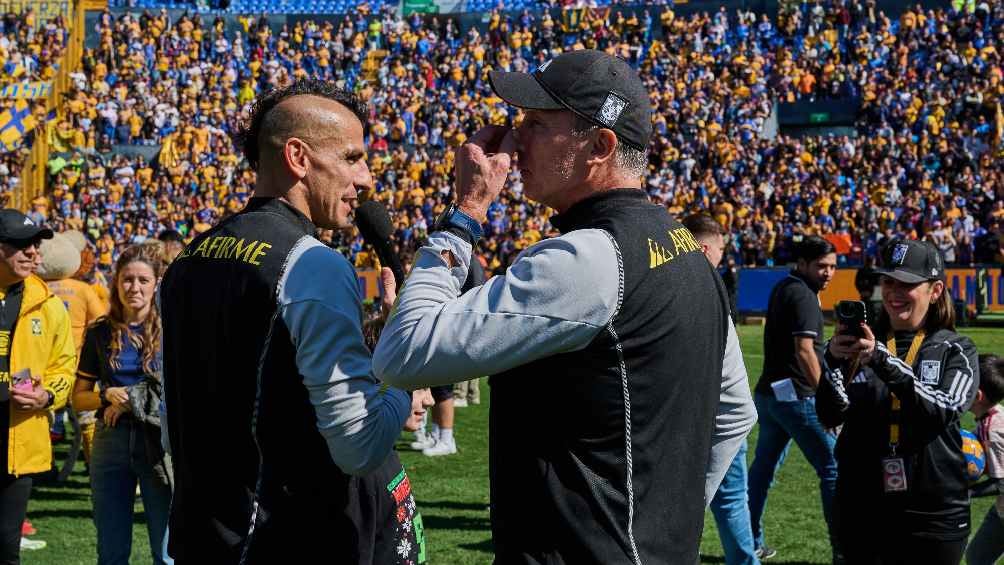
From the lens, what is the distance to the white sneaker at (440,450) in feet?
34.1

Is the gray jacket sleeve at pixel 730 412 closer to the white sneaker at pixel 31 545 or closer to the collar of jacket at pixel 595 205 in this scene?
the collar of jacket at pixel 595 205

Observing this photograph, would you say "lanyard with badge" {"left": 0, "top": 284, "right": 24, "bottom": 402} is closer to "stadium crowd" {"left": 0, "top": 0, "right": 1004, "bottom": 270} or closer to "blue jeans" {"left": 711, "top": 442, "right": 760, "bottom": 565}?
"blue jeans" {"left": 711, "top": 442, "right": 760, "bottom": 565}

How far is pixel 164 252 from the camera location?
601cm

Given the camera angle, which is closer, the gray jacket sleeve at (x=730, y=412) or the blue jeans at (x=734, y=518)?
the gray jacket sleeve at (x=730, y=412)

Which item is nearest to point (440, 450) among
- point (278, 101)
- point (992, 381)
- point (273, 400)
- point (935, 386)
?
point (992, 381)

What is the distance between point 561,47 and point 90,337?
110 feet

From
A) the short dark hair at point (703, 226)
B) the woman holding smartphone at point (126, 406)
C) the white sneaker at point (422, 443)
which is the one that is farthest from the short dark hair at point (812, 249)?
the white sneaker at point (422, 443)

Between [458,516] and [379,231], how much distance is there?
15.3ft

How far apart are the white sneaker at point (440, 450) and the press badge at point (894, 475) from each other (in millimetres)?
6318

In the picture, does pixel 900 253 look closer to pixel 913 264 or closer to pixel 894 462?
pixel 913 264

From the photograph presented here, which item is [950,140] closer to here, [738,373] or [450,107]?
[450,107]

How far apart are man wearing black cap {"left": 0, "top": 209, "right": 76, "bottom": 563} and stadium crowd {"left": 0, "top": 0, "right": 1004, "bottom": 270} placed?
20.0 metres

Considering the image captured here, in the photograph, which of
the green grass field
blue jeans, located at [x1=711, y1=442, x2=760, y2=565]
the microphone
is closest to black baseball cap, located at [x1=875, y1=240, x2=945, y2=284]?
blue jeans, located at [x1=711, y1=442, x2=760, y2=565]

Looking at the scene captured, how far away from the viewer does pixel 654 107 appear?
34.9 m
